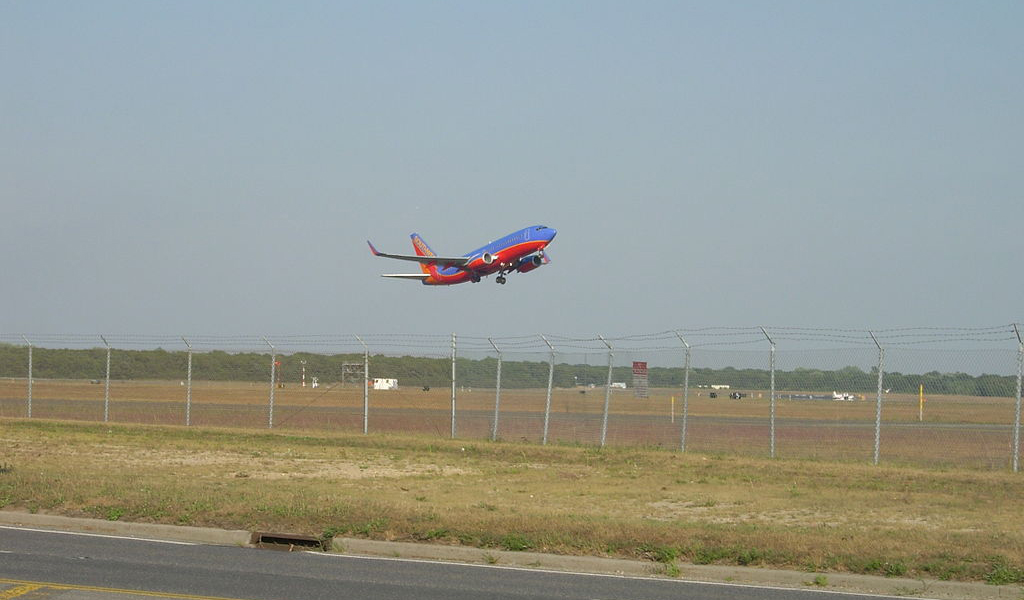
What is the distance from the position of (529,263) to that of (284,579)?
2508 centimetres

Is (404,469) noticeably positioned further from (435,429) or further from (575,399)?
(435,429)

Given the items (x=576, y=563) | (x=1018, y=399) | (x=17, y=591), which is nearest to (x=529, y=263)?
(x=1018, y=399)

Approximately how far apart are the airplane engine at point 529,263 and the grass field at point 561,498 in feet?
32.9

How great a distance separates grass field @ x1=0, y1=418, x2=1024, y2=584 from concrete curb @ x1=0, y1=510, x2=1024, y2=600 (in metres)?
0.29

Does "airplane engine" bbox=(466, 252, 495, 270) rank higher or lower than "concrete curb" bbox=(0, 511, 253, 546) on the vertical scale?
higher

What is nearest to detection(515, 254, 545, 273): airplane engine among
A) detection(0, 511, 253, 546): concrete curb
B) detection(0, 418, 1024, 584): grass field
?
detection(0, 418, 1024, 584): grass field

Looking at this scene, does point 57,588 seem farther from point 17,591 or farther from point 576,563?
point 576,563

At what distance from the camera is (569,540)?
39.8 ft

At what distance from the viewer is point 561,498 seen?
16.7 m

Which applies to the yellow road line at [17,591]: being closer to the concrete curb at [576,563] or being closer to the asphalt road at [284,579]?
the asphalt road at [284,579]

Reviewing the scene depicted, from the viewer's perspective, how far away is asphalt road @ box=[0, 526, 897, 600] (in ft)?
32.0

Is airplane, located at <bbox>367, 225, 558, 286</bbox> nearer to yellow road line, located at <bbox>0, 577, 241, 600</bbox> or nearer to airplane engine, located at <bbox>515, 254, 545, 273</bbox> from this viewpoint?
airplane engine, located at <bbox>515, 254, 545, 273</bbox>

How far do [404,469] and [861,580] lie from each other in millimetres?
11663

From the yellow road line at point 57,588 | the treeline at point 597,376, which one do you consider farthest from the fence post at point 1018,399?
the yellow road line at point 57,588
